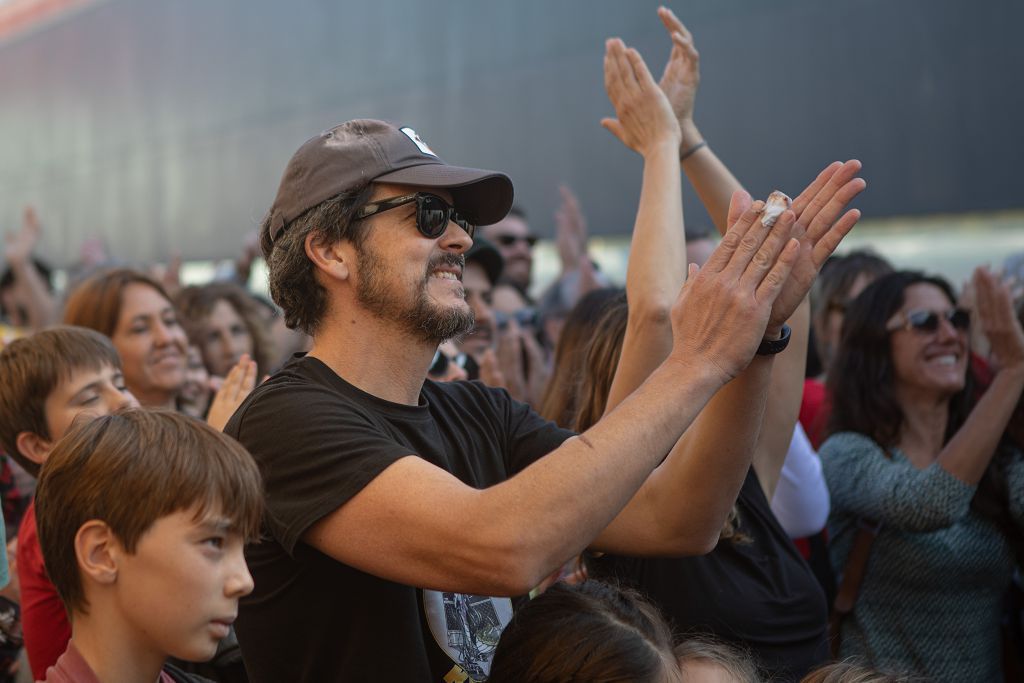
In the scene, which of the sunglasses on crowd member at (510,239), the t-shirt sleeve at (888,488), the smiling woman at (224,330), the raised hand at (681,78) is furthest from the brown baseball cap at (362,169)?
the sunglasses on crowd member at (510,239)

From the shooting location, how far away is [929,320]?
3.77m

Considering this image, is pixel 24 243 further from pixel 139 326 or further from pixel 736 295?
pixel 736 295

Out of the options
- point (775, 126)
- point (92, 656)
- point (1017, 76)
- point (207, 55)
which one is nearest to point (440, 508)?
point (92, 656)

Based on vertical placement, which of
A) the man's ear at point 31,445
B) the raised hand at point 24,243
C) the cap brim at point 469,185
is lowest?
the man's ear at point 31,445

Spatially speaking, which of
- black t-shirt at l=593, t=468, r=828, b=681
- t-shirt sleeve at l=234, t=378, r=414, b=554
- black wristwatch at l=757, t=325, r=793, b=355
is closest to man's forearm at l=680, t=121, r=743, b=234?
black t-shirt at l=593, t=468, r=828, b=681

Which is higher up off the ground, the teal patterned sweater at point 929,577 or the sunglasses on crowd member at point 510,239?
the sunglasses on crowd member at point 510,239

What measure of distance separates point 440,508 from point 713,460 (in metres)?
0.64

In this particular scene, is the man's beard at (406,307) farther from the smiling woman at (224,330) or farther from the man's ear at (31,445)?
the smiling woman at (224,330)

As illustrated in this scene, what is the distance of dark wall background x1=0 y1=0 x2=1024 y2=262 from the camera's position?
23.1 ft

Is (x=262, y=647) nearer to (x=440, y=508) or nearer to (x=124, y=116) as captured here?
(x=440, y=508)

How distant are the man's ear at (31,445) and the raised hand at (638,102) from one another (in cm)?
171

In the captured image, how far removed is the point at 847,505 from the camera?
355cm

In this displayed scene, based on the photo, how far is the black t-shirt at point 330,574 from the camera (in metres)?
1.77

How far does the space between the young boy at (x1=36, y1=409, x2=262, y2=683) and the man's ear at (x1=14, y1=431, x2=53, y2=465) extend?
1.24 metres
